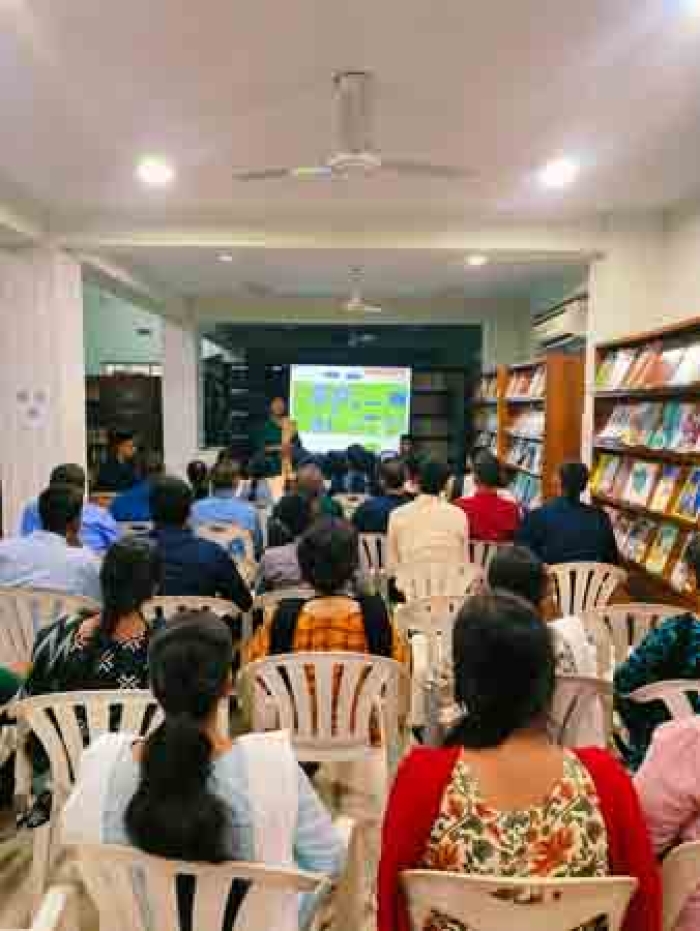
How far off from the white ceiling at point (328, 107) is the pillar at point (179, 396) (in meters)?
4.13

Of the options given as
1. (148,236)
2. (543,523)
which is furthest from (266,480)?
(543,523)

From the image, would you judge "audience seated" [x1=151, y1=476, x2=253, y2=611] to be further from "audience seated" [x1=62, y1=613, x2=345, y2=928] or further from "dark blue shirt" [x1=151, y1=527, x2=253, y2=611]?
"audience seated" [x1=62, y1=613, x2=345, y2=928]

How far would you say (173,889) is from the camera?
3.92 feet

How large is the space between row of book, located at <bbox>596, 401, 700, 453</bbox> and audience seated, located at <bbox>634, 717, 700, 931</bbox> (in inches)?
99.9

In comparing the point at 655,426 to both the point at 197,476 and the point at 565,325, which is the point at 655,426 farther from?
the point at 197,476

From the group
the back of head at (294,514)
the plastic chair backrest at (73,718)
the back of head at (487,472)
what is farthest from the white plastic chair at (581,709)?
the back of head at (487,472)

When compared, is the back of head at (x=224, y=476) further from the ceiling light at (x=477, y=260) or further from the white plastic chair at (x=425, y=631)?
the ceiling light at (x=477, y=260)

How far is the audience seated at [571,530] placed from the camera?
379 cm

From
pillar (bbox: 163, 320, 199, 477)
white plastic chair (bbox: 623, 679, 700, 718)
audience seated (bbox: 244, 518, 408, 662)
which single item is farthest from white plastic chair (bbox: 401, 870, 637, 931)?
pillar (bbox: 163, 320, 199, 477)

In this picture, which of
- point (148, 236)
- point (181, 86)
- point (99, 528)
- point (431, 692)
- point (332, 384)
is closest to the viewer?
point (431, 692)

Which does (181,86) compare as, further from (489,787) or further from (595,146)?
(489,787)

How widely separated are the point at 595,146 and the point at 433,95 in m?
1.06

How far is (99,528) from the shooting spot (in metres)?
3.69

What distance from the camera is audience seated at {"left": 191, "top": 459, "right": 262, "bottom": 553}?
4242 mm
